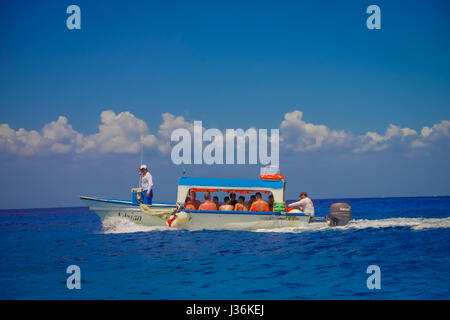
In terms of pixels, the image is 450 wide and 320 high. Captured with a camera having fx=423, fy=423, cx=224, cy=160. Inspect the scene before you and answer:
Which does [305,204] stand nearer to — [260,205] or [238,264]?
[260,205]

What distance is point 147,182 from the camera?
68.2ft

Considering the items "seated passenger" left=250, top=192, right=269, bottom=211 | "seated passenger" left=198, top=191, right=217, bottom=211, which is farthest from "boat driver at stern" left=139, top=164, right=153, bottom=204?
"seated passenger" left=250, top=192, right=269, bottom=211

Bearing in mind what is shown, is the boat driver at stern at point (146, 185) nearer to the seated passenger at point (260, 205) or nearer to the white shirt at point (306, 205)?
the seated passenger at point (260, 205)

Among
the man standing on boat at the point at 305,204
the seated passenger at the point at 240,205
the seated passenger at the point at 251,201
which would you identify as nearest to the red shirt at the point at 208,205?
the seated passenger at the point at 240,205

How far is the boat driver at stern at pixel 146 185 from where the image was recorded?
20633 mm

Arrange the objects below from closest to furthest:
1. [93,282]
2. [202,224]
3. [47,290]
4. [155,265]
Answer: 1. [47,290]
2. [93,282]
3. [155,265]
4. [202,224]

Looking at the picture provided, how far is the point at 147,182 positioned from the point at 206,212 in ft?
11.0

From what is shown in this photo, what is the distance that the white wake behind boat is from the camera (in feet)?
65.7

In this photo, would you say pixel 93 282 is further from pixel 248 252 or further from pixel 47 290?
pixel 248 252

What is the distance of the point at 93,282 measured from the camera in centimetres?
1168

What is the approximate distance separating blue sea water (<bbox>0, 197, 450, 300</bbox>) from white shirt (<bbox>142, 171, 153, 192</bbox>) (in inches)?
73.6
